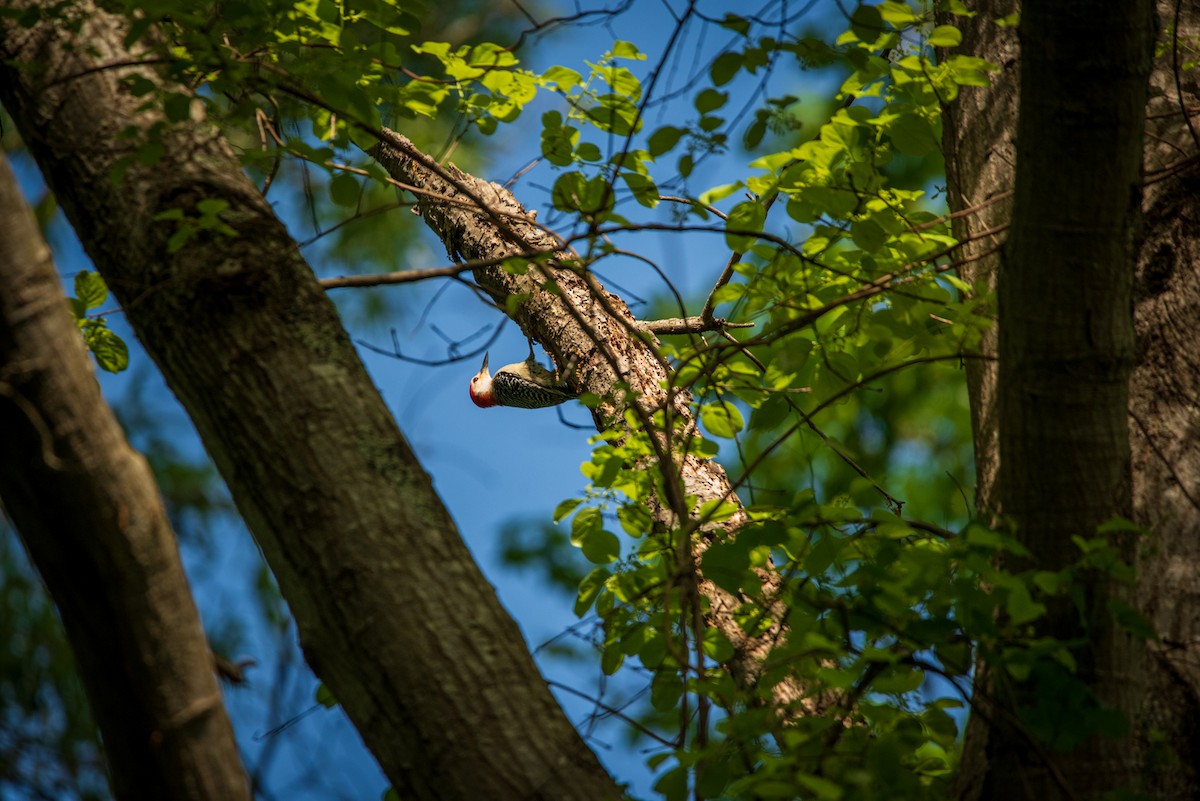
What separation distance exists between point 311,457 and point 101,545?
1.05 ft

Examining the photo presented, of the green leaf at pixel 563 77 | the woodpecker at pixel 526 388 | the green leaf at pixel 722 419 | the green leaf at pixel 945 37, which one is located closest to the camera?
the green leaf at pixel 945 37

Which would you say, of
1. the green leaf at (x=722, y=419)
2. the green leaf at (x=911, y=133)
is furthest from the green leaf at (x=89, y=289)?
the green leaf at (x=911, y=133)

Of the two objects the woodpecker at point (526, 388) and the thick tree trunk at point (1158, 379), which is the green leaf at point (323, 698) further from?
the woodpecker at point (526, 388)

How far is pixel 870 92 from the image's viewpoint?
1977 millimetres

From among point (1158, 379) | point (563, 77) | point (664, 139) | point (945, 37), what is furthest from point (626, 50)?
point (1158, 379)

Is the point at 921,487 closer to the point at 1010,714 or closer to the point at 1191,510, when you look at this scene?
the point at 1191,510

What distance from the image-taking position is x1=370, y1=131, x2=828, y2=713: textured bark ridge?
224cm

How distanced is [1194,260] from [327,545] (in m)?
1.83

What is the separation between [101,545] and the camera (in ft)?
4.33

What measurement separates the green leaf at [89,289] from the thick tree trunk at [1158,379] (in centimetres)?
201

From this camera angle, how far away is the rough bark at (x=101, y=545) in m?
1.31

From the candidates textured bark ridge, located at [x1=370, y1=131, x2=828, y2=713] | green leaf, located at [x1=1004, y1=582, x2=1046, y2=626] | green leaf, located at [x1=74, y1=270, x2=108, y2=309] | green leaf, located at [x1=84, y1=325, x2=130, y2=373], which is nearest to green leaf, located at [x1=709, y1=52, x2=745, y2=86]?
textured bark ridge, located at [x1=370, y1=131, x2=828, y2=713]

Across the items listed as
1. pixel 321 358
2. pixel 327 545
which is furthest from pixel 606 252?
pixel 327 545

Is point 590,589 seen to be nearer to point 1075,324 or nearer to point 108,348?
point 1075,324
